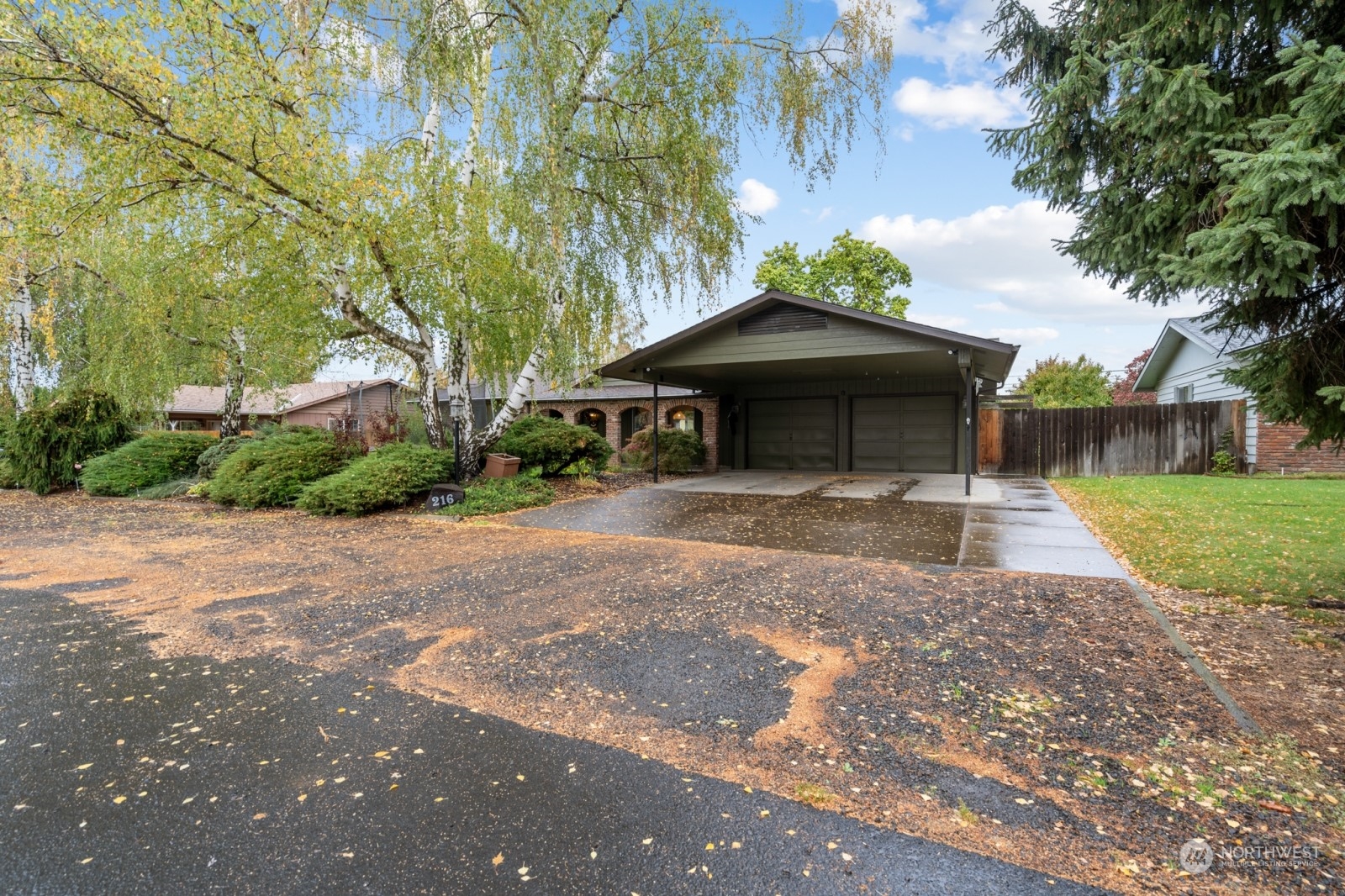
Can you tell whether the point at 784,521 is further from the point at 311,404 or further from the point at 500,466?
the point at 311,404

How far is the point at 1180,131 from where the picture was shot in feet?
12.1

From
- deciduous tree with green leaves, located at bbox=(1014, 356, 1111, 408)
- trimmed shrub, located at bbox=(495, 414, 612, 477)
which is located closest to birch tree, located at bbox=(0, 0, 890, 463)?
trimmed shrub, located at bbox=(495, 414, 612, 477)

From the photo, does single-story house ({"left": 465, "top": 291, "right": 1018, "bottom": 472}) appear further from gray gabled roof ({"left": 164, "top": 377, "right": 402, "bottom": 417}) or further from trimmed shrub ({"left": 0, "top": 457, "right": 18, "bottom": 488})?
gray gabled roof ({"left": 164, "top": 377, "right": 402, "bottom": 417})

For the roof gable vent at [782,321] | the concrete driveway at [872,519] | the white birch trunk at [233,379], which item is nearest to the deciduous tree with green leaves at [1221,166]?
the concrete driveway at [872,519]

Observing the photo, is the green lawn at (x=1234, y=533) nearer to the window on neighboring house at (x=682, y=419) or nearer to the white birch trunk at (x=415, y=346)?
the window on neighboring house at (x=682, y=419)

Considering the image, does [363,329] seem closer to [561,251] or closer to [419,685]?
[561,251]

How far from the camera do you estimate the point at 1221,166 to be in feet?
11.4

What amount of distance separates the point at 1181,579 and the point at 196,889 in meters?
6.46

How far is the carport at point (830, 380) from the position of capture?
10.9 meters

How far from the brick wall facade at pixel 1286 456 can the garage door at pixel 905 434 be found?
5.80m

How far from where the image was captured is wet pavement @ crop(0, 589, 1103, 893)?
1.80m

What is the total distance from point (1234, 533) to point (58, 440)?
19.1m

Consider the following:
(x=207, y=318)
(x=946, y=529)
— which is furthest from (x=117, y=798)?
(x=207, y=318)

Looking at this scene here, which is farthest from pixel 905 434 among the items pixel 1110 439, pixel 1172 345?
pixel 1172 345
